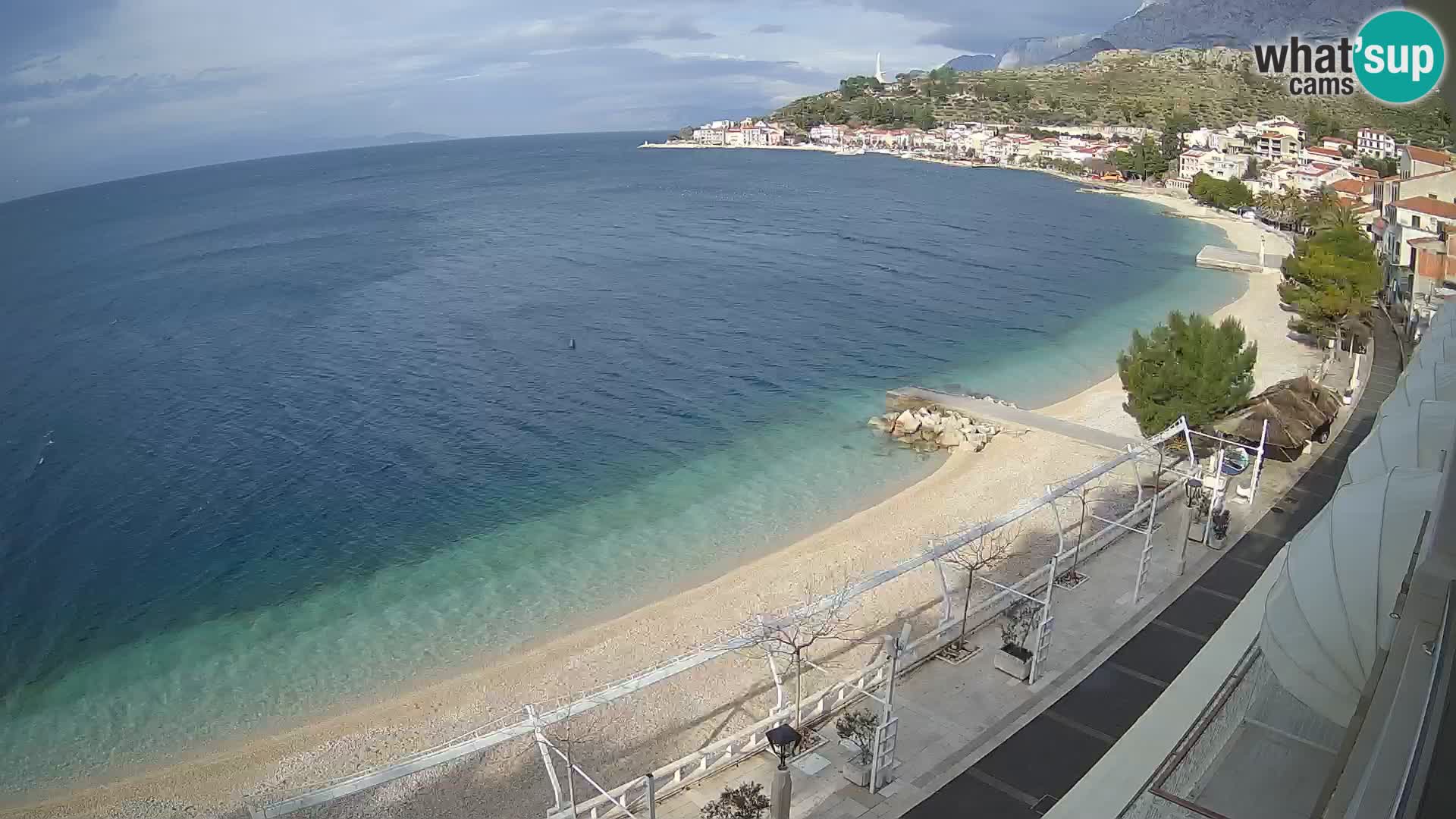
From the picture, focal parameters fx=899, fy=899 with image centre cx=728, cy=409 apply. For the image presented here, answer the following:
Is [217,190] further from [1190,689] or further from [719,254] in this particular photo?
[1190,689]

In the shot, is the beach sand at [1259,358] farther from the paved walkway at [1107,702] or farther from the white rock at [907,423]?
the paved walkway at [1107,702]

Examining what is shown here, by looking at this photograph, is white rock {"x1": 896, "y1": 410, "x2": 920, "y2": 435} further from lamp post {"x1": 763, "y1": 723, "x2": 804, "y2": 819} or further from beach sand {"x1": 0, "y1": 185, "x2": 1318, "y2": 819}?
lamp post {"x1": 763, "y1": 723, "x2": 804, "y2": 819}

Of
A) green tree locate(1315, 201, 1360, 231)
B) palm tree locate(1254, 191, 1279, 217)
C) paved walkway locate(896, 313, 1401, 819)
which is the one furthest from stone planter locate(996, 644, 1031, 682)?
palm tree locate(1254, 191, 1279, 217)

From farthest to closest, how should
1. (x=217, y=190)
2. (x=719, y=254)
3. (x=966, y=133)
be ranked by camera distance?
1. (x=217, y=190)
2. (x=966, y=133)
3. (x=719, y=254)

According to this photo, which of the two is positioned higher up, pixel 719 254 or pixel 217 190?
pixel 217 190

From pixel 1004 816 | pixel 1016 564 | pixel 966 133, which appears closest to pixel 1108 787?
pixel 1004 816

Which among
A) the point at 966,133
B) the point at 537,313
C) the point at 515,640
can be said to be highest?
the point at 966,133

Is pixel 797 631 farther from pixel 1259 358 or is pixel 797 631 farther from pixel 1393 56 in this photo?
pixel 1259 358
